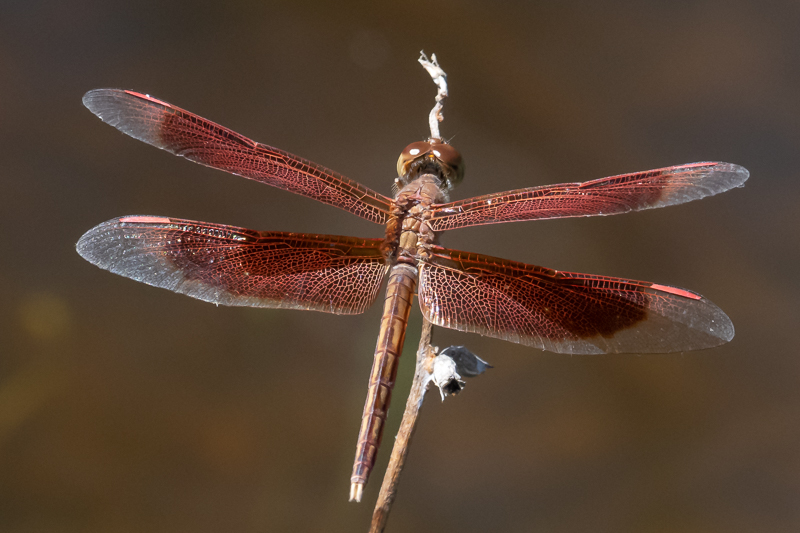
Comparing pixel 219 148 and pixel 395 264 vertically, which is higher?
pixel 219 148

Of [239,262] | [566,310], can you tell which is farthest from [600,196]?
[239,262]

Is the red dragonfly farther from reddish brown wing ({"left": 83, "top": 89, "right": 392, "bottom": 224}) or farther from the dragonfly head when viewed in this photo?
the dragonfly head

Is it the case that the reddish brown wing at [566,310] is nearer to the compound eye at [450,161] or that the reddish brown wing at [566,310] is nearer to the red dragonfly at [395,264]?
the red dragonfly at [395,264]

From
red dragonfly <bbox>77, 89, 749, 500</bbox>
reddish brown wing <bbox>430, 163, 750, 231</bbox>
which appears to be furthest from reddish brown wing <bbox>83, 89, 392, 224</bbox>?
reddish brown wing <bbox>430, 163, 750, 231</bbox>

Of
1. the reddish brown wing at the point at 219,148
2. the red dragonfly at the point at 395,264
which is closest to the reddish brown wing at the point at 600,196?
the red dragonfly at the point at 395,264

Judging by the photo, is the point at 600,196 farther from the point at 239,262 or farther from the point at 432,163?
the point at 239,262

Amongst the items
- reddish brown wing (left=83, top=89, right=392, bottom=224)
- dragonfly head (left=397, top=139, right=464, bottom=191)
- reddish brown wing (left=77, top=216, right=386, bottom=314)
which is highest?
dragonfly head (left=397, top=139, right=464, bottom=191)

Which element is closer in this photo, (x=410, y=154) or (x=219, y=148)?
(x=219, y=148)

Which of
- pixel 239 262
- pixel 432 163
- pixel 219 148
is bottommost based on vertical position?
pixel 239 262
